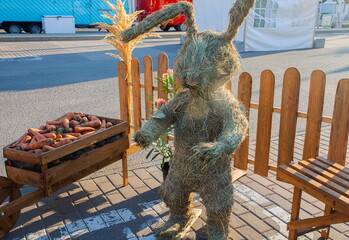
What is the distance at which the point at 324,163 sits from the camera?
110 inches

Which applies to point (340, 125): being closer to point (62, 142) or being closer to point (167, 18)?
point (167, 18)

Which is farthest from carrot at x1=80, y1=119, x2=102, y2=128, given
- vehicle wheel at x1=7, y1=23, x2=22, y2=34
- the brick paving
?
vehicle wheel at x1=7, y1=23, x2=22, y2=34

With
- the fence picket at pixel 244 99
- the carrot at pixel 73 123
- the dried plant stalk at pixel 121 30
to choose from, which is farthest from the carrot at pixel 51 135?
the fence picket at pixel 244 99

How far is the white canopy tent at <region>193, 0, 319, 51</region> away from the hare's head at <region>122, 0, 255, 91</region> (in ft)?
34.8

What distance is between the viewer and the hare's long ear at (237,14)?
7.47 ft

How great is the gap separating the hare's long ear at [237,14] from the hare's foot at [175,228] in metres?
1.56

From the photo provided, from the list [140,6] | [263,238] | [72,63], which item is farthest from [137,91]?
[140,6]

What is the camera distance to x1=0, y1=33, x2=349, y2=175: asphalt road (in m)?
6.38

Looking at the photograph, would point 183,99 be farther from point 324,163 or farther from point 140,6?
point 140,6

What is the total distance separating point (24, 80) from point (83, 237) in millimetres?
6779

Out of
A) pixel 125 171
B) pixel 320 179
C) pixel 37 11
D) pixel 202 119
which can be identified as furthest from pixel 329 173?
pixel 37 11

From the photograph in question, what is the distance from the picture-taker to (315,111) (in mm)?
3223

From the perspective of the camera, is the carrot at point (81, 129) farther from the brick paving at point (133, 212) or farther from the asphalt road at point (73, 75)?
the asphalt road at point (73, 75)

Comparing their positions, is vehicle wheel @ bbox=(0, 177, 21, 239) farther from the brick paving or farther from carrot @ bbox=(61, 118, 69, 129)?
carrot @ bbox=(61, 118, 69, 129)
